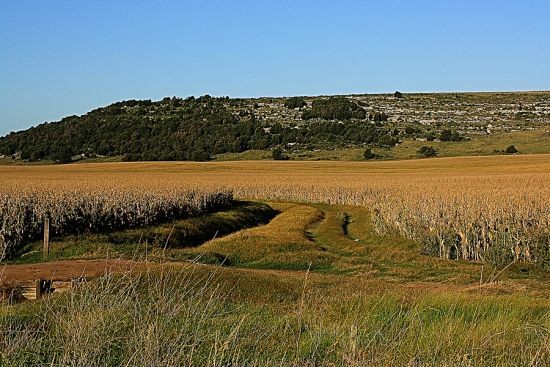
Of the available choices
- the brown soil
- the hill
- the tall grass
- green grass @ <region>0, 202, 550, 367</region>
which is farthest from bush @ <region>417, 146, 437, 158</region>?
the tall grass

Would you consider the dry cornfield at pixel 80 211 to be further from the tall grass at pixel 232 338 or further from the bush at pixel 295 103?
the bush at pixel 295 103

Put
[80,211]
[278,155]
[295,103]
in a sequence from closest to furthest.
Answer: [80,211]
[278,155]
[295,103]

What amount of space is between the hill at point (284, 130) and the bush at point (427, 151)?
5.51 ft

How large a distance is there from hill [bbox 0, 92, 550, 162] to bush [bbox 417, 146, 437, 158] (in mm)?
1679

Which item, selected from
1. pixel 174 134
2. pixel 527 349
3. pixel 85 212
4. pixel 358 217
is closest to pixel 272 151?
pixel 174 134

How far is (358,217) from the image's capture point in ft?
155

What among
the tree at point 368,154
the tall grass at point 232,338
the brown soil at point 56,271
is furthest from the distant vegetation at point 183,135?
the tall grass at point 232,338

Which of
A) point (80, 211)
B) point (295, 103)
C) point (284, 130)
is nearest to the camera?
point (80, 211)

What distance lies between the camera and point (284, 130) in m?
128

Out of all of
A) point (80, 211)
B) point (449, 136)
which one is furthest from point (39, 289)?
point (449, 136)

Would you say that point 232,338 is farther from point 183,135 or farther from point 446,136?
point 183,135

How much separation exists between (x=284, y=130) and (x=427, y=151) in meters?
26.8

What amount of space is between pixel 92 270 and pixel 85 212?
12238mm

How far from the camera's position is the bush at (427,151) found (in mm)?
111375
